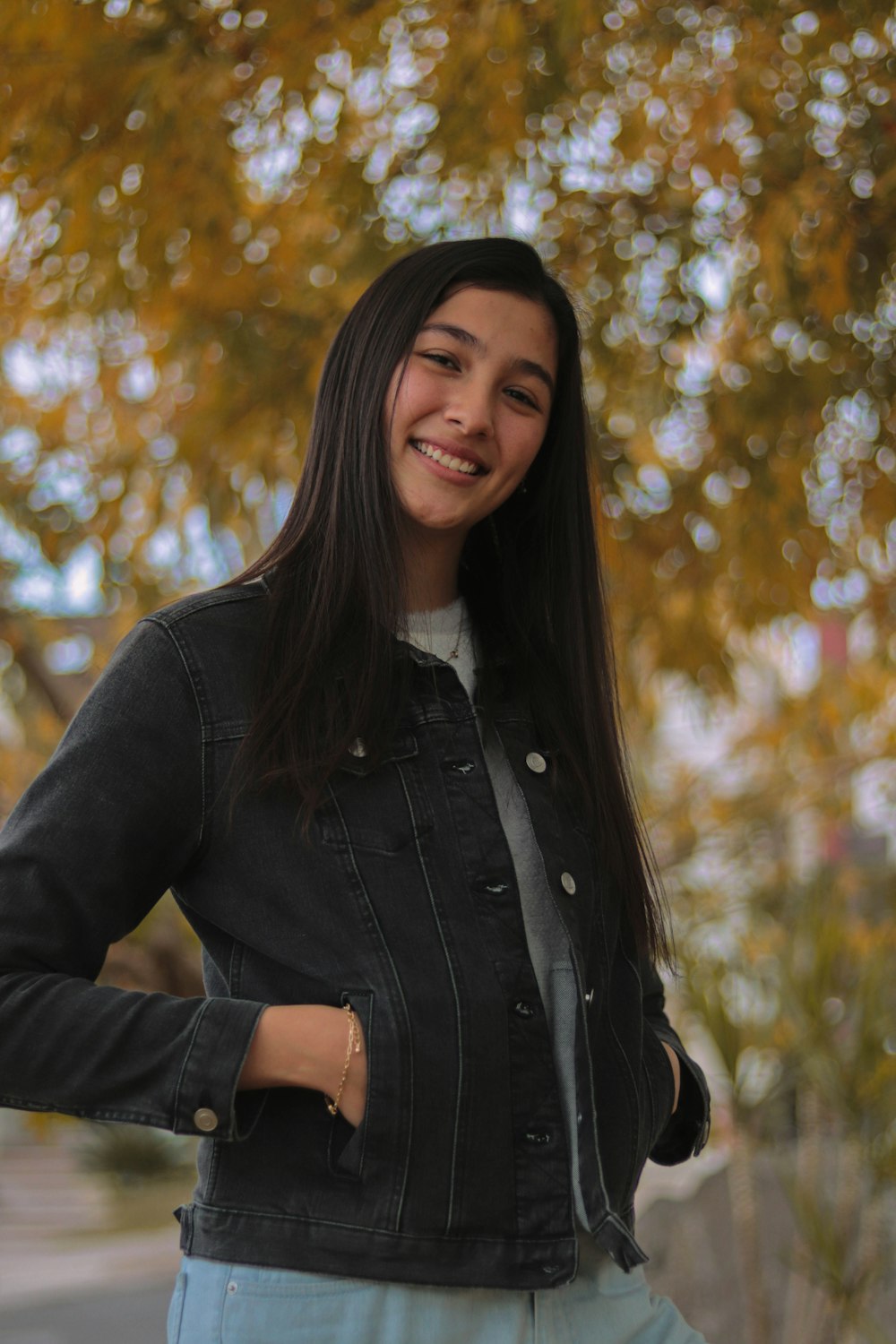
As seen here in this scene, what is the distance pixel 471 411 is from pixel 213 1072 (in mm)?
671

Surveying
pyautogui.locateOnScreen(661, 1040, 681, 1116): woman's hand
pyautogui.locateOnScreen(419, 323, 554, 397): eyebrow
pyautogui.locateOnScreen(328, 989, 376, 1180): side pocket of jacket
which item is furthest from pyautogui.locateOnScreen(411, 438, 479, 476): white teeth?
pyautogui.locateOnScreen(661, 1040, 681, 1116): woman's hand

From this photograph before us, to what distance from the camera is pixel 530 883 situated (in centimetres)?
143

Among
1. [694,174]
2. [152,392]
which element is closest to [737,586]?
[694,174]

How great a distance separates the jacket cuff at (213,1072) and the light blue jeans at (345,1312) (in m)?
0.14

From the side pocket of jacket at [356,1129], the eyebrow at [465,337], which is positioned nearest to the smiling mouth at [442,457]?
the eyebrow at [465,337]

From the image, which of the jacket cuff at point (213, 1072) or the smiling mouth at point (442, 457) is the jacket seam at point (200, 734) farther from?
the smiling mouth at point (442, 457)

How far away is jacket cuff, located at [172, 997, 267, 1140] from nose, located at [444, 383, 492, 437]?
1.99 feet

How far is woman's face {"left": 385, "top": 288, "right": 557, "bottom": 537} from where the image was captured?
148 centimetres

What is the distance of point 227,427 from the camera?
2.74m

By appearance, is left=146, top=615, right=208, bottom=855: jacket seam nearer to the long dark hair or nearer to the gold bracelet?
the long dark hair

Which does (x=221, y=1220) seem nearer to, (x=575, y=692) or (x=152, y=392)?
(x=575, y=692)

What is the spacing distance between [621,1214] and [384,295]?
3.03ft

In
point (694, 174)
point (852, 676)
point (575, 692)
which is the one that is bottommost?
point (852, 676)

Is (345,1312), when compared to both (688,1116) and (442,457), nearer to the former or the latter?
(688,1116)
